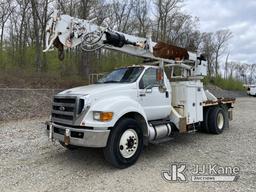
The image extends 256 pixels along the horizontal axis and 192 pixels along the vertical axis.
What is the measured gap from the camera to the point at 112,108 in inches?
203

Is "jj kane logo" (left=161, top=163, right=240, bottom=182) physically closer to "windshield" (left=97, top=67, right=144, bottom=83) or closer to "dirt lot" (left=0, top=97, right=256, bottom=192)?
"dirt lot" (left=0, top=97, right=256, bottom=192)

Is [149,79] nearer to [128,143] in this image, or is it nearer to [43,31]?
[128,143]

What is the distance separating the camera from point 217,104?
922 cm

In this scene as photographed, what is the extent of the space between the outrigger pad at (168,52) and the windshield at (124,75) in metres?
1.29

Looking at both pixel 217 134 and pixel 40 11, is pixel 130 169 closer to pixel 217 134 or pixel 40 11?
pixel 217 134

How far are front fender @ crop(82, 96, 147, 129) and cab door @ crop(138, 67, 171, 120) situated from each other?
576 millimetres

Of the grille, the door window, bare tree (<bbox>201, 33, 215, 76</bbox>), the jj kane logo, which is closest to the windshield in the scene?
the door window

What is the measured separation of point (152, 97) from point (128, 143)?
4.73ft

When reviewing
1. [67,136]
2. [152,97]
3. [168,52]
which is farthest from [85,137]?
[168,52]

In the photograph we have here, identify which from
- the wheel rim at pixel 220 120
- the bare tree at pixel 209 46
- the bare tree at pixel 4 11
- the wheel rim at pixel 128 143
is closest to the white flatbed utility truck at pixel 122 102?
the wheel rim at pixel 128 143

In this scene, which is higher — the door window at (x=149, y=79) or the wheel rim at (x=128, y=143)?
the door window at (x=149, y=79)

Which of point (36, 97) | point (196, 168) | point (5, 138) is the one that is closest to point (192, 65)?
point (196, 168)

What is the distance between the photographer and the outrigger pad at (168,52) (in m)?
7.64

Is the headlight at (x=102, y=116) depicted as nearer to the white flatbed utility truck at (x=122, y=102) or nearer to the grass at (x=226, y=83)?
the white flatbed utility truck at (x=122, y=102)
